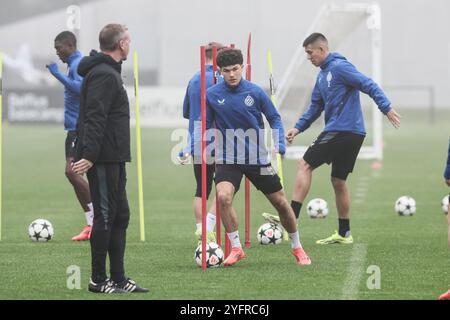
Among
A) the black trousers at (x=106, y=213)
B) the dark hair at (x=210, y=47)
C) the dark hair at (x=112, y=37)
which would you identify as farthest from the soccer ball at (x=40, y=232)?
the dark hair at (x=112, y=37)

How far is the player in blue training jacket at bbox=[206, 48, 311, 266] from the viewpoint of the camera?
→ 1061 centimetres

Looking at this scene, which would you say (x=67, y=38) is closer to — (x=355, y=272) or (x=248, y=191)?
(x=248, y=191)

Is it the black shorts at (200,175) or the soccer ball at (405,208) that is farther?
the soccer ball at (405,208)

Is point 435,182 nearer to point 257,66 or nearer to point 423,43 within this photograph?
point 257,66

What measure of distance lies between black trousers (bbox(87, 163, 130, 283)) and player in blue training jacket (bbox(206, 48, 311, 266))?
4.88ft

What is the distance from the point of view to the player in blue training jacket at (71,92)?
12.5 metres

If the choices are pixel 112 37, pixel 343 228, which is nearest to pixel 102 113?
pixel 112 37

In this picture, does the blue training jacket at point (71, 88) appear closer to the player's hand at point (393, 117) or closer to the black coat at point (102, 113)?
the black coat at point (102, 113)

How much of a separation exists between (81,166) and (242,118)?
210 cm

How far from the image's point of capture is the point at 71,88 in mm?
12539

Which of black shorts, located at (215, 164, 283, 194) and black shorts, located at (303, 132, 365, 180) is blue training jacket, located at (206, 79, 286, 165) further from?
black shorts, located at (303, 132, 365, 180)

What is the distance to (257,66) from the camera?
39.6 metres

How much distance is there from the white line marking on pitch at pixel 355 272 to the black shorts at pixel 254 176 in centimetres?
103
